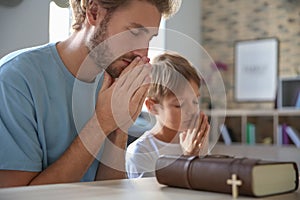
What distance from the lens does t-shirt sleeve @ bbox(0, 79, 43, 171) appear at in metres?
0.84

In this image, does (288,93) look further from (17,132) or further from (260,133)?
(17,132)

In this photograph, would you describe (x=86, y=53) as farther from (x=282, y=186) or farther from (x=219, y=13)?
(x=219, y=13)

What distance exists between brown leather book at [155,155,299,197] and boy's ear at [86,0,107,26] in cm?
42

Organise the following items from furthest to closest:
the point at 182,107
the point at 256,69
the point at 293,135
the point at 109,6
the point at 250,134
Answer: the point at 256,69 → the point at 250,134 → the point at 293,135 → the point at 182,107 → the point at 109,6

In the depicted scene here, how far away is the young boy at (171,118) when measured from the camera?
3.52 ft

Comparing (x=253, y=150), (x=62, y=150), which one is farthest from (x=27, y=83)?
(x=253, y=150)

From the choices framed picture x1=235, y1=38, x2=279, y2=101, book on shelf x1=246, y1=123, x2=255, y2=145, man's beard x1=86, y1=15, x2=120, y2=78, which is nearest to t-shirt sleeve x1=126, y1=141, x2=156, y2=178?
man's beard x1=86, y1=15, x2=120, y2=78

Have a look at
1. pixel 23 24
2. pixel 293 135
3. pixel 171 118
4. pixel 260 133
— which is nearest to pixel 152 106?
pixel 171 118

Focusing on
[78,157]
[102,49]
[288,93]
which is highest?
[102,49]

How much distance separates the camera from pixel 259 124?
438cm

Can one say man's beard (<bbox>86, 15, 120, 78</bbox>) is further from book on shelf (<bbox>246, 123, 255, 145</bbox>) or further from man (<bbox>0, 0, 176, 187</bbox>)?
book on shelf (<bbox>246, 123, 255, 145</bbox>)

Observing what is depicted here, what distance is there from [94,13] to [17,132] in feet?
1.04

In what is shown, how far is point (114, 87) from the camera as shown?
35.4 inches

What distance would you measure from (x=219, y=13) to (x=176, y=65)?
3905 millimetres
